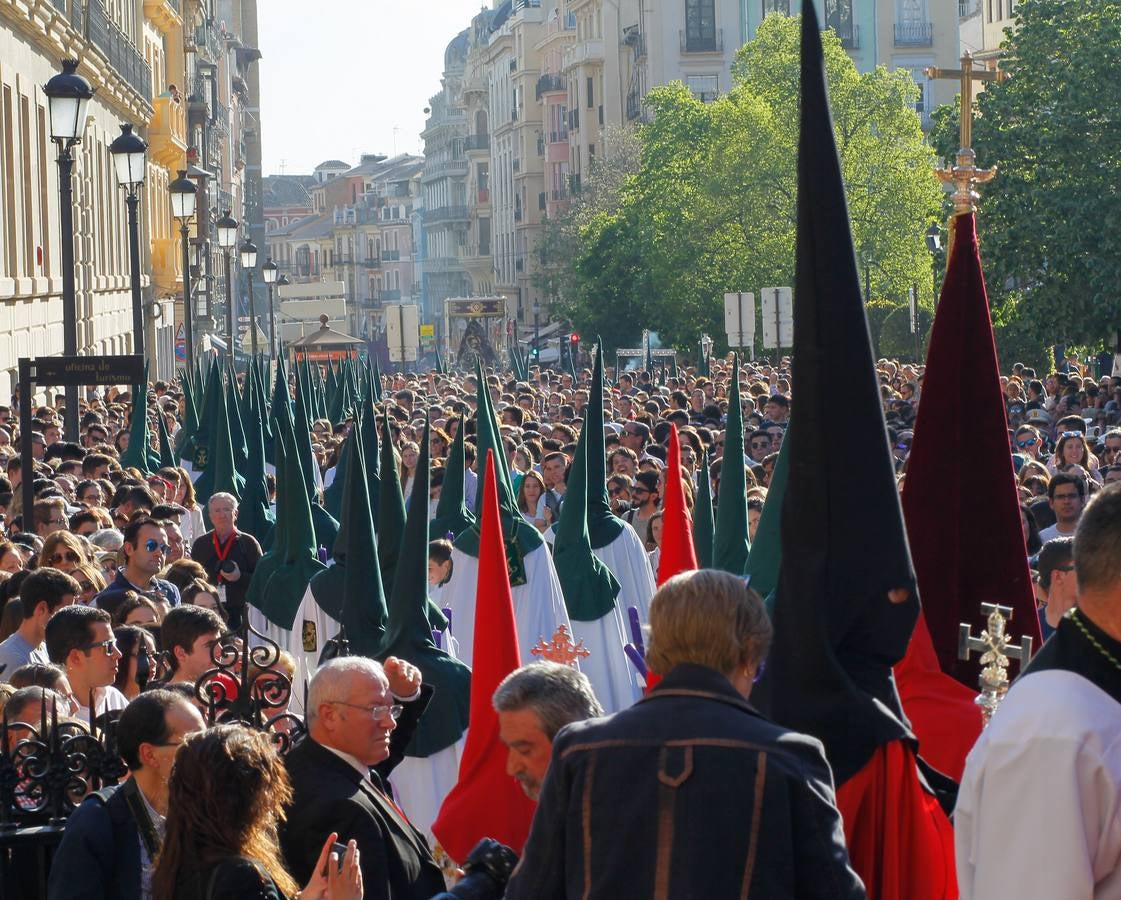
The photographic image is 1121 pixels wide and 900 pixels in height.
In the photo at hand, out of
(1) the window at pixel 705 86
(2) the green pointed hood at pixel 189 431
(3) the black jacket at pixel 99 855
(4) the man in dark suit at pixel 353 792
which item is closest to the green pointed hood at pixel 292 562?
(4) the man in dark suit at pixel 353 792

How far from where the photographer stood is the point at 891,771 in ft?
14.2

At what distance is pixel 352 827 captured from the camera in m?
5.14

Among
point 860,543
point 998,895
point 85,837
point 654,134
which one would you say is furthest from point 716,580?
point 654,134

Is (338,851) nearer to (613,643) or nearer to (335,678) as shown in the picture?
(335,678)

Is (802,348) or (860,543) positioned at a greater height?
(802,348)

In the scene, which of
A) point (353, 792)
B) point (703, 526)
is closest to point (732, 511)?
point (703, 526)

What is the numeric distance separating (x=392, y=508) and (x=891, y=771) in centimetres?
478

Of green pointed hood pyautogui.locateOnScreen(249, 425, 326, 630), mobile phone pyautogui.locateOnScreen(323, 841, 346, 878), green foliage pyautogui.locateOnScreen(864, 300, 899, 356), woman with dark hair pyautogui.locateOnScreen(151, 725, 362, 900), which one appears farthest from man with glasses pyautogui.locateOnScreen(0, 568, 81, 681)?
green foliage pyautogui.locateOnScreen(864, 300, 899, 356)

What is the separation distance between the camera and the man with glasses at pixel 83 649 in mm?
7332

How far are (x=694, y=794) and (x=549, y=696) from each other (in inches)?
33.0

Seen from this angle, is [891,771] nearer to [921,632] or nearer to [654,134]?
[921,632]

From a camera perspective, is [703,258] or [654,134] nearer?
[703,258]

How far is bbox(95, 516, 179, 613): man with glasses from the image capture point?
10.2m

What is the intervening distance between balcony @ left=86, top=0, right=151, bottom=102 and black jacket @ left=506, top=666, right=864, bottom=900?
34998 millimetres
